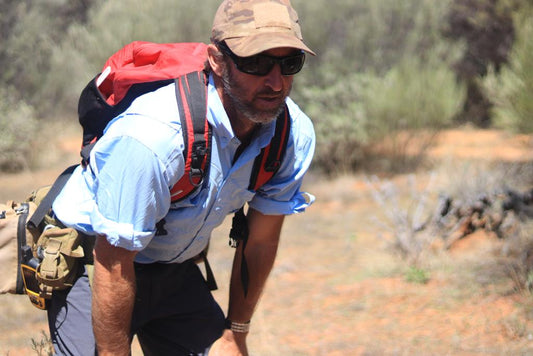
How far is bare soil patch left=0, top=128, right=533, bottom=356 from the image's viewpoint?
4.69 metres

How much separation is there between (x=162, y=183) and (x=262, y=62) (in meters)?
0.48

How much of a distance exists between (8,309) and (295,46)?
4.27 meters

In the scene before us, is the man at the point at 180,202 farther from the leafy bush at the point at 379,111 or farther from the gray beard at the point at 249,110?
the leafy bush at the point at 379,111

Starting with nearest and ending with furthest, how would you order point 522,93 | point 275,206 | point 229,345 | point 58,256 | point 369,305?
point 58,256 < point 275,206 < point 229,345 < point 369,305 < point 522,93

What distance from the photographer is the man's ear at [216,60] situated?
2232 millimetres

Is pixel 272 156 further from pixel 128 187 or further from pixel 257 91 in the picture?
pixel 128 187

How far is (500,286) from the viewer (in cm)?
548

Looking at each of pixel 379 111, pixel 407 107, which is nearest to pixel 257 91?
pixel 379 111

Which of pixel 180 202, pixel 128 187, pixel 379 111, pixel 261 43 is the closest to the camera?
pixel 128 187

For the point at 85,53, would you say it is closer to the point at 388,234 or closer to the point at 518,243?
the point at 388,234

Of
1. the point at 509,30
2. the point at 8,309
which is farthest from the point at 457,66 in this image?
the point at 8,309

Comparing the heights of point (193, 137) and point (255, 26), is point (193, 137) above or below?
below

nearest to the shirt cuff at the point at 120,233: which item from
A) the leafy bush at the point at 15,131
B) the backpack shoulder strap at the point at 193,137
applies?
the backpack shoulder strap at the point at 193,137

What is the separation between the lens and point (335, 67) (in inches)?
428
